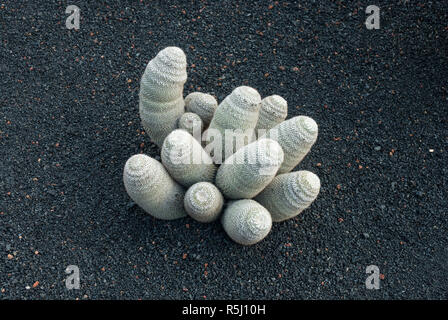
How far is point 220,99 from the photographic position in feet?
7.52

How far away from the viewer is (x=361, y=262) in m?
1.84

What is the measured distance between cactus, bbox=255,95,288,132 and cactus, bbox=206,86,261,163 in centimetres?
9

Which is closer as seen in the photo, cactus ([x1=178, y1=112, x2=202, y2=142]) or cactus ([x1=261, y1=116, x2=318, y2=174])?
cactus ([x1=261, y1=116, x2=318, y2=174])

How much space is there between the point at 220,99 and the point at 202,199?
860 mm

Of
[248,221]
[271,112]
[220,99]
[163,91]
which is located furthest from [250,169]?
[220,99]

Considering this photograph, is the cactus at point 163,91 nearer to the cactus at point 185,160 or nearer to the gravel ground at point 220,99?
the cactus at point 185,160

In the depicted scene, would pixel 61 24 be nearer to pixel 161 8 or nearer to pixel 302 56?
pixel 161 8

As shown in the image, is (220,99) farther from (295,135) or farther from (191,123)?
(295,135)

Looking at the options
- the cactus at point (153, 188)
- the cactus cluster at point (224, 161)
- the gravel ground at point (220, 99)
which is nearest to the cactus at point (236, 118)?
the cactus cluster at point (224, 161)

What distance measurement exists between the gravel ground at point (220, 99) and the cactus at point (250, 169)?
0.83ft

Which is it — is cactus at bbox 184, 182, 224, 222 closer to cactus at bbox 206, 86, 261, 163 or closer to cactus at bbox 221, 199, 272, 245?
cactus at bbox 221, 199, 272, 245

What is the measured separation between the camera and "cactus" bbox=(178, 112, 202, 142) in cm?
173

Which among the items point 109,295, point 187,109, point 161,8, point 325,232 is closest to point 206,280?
point 109,295

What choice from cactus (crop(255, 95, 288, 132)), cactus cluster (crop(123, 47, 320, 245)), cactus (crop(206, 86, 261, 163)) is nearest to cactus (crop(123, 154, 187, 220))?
cactus cluster (crop(123, 47, 320, 245))
